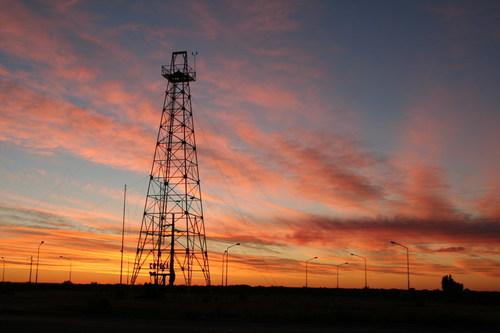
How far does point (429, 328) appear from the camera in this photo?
37438 millimetres

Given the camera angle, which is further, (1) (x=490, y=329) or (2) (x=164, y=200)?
(2) (x=164, y=200)

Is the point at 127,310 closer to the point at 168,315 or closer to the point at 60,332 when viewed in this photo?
the point at 168,315

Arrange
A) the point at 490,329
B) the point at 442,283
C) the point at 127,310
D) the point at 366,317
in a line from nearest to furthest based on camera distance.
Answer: the point at 490,329 < the point at 366,317 < the point at 127,310 < the point at 442,283

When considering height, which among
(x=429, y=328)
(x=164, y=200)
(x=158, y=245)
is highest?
(x=164, y=200)

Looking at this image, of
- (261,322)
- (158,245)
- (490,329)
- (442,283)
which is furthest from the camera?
(442,283)

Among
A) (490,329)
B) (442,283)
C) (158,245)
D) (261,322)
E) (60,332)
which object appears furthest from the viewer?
(442,283)

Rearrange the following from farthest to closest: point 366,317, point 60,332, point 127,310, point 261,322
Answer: point 127,310
point 366,317
point 261,322
point 60,332

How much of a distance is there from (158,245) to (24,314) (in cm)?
2746

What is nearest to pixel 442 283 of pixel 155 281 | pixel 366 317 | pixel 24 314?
pixel 155 281

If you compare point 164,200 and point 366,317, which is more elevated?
point 164,200

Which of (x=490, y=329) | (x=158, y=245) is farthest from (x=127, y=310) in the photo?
(x=490, y=329)

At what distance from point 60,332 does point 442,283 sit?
136 m

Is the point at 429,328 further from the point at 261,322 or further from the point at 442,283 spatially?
the point at 442,283

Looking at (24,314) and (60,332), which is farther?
(24,314)
